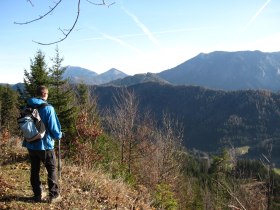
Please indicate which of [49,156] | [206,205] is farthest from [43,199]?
[206,205]

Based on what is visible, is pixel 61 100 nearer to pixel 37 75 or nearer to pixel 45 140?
pixel 37 75

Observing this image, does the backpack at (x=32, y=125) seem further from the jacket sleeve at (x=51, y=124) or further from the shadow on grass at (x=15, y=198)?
the shadow on grass at (x=15, y=198)

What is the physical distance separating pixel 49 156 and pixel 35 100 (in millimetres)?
991

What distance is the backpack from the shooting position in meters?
6.07

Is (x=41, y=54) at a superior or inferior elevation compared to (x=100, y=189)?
superior

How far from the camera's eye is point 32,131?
607 cm

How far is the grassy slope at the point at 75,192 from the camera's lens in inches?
257

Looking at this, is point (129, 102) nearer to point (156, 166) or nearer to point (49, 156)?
point (156, 166)

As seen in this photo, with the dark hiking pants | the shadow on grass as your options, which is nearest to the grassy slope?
the shadow on grass

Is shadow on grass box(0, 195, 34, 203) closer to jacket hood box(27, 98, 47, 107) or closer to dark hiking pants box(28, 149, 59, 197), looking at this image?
dark hiking pants box(28, 149, 59, 197)

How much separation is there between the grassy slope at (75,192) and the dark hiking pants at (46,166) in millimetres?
248

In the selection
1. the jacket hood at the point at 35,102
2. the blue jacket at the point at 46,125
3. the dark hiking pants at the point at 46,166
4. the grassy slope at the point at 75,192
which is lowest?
the grassy slope at the point at 75,192

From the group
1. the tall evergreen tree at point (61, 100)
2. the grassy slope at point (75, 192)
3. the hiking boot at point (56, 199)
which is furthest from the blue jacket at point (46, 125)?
the tall evergreen tree at point (61, 100)

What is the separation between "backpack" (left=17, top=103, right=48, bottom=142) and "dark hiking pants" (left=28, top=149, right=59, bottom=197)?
0.94 feet
